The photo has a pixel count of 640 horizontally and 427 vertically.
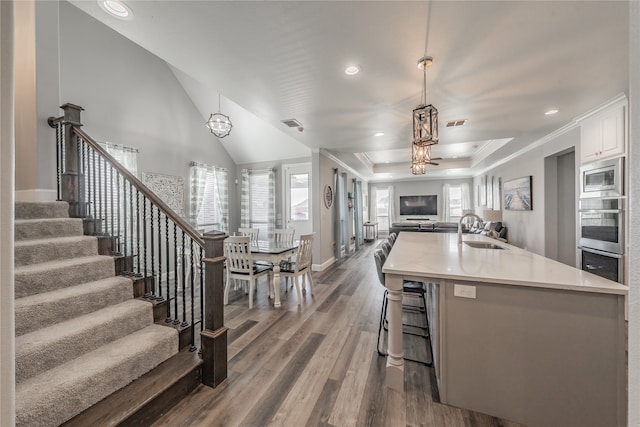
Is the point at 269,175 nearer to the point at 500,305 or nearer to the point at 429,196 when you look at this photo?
the point at 500,305

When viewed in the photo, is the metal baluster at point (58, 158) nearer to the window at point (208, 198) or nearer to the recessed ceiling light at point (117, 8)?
the recessed ceiling light at point (117, 8)

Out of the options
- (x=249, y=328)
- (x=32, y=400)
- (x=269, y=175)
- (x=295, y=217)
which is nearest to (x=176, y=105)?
(x=269, y=175)

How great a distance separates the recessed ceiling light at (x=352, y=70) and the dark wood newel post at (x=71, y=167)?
2.62 metres

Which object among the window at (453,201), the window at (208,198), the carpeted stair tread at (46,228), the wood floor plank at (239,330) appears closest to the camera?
the carpeted stair tread at (46,228)

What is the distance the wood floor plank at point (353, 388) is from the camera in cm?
165

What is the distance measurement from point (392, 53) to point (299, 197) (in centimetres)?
437

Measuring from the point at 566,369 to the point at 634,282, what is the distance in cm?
165

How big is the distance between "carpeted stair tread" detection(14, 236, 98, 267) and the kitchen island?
255 cm

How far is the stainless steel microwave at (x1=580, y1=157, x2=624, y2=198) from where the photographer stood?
2916 millimetres

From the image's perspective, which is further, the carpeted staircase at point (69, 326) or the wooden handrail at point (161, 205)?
the wooden handrail at point (161, 205)

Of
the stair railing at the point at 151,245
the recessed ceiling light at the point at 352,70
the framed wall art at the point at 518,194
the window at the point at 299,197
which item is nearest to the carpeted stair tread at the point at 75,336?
the stair railing at the point at 151,245

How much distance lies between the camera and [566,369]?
1.52m

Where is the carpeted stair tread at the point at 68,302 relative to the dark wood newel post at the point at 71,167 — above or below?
below

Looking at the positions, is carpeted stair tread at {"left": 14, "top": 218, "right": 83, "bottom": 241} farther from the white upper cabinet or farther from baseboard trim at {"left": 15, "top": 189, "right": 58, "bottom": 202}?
the white upper cabinet
